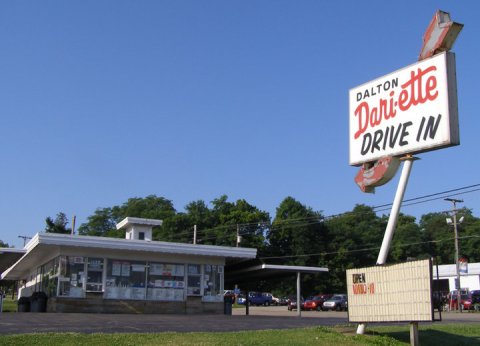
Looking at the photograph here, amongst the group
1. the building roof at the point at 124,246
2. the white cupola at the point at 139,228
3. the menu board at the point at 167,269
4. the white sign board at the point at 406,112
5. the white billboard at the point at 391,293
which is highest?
the white sign board at the point at 406,112

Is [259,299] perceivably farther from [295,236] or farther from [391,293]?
[391,293]

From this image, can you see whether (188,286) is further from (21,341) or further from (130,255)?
(21,341)

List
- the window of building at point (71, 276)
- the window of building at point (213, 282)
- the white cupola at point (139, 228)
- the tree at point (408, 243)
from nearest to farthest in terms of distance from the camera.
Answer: the window of building at point (71, 276), the window of building at point (213, 282), the white cupola at point (139, 228), the tree at point (408, 243)

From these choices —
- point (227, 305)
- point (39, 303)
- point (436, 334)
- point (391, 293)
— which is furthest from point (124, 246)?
point (391, 293)

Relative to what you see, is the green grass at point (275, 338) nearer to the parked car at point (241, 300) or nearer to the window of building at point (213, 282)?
the window of building at point (213, 282)

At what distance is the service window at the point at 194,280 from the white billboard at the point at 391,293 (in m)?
14.4

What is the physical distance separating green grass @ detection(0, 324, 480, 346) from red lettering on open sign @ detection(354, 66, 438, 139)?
544cm

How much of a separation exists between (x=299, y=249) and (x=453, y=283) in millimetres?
18132

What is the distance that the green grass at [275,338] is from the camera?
11.8 meters

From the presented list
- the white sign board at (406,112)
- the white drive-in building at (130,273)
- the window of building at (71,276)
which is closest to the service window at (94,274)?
the white drive-in building at (130,273)

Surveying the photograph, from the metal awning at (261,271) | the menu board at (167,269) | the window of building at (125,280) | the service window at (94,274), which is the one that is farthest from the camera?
the metal awning at (261,271)

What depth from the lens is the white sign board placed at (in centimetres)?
1379

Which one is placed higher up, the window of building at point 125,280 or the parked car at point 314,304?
the window of building at point 125,280

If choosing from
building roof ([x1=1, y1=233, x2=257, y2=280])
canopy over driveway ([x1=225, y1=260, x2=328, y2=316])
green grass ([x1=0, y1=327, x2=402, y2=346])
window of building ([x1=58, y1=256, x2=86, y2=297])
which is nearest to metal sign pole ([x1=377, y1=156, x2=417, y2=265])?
green grass ([x1=0, y1=327, x2=402, y2=346])
